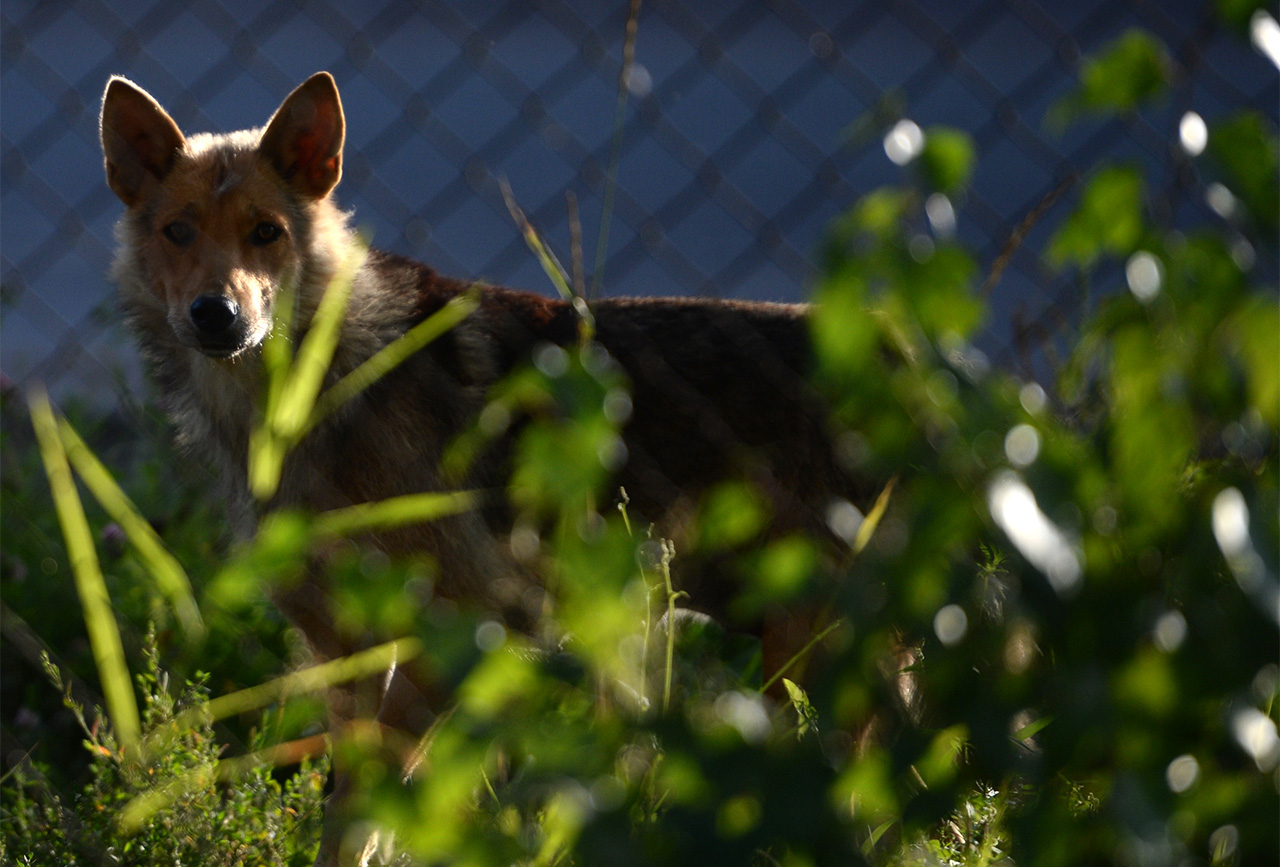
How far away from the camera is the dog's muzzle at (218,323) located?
2.79 metres

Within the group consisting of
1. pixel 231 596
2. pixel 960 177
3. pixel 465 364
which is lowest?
pixel 465 364

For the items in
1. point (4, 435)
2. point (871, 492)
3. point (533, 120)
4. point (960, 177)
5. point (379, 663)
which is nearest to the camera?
point (960, 177)

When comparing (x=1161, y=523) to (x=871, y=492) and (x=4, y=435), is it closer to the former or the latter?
(x=871, y=492)

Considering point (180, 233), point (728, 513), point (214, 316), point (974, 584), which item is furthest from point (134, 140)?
point (974, 584)

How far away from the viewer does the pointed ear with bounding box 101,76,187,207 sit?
2988mm

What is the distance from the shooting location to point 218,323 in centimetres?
279

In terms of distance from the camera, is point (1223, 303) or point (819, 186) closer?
point (1223, 303)

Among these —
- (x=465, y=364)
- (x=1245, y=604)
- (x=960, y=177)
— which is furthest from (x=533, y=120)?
(x=1245, y=604)

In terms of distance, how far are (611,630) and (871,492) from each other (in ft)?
7.94

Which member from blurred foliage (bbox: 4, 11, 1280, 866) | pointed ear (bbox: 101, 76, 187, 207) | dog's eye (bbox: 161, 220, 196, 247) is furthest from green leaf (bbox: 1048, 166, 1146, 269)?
pointed ear (bbox: 101, 76, 187, 207)

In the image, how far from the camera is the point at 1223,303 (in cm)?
85

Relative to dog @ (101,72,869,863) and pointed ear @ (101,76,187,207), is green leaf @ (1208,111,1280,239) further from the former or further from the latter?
pointed ear @ (101,76,187,207)

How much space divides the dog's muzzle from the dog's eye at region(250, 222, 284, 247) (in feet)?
1.07

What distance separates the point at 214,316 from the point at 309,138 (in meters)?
0.69
